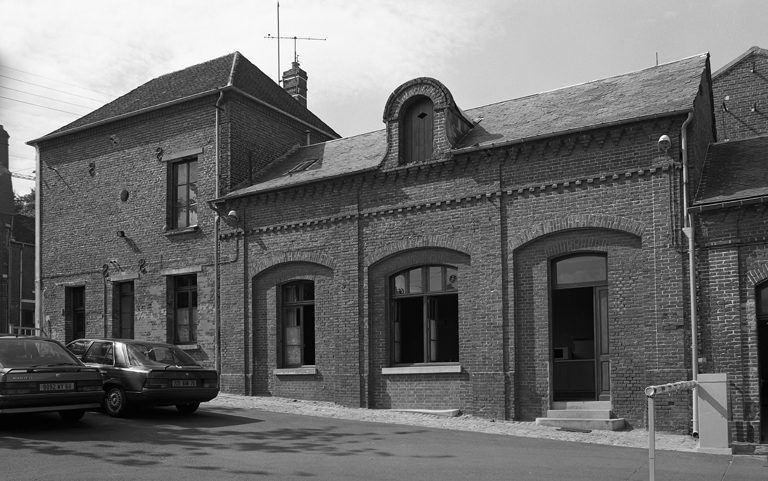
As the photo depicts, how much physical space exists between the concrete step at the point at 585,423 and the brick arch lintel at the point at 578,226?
347cm

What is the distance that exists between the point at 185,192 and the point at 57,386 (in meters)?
10.5

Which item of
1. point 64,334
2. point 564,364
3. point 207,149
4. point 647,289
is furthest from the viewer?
point 64,334

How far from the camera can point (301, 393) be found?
63.4ft

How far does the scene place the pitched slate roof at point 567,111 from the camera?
52.1 feet

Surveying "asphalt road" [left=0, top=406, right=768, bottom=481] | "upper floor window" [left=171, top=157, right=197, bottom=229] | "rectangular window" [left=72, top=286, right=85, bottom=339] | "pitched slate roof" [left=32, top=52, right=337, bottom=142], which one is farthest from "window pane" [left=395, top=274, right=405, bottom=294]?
"rectangular window" [left=72, top=286, right=85, bottom=339]

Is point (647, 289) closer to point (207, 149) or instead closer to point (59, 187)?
point (207, 149)

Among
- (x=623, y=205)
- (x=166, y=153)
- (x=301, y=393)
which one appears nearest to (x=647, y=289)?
(x=623, y=205)

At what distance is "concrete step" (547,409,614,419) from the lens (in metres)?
15.0

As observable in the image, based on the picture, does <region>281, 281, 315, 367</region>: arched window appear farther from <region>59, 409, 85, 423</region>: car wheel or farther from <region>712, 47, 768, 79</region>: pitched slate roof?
<region>712, 47, 768, 79</region>: pitched slate roof

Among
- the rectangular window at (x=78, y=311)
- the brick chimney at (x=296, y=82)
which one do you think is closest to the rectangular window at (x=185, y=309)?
the rectangular window at (x=78, y=311)

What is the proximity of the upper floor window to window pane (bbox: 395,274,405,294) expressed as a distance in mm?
6739

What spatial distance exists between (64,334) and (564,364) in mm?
A: 14841

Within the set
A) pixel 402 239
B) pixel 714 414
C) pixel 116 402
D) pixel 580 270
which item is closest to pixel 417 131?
pixel 402 239

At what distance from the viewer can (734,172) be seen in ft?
50.0
